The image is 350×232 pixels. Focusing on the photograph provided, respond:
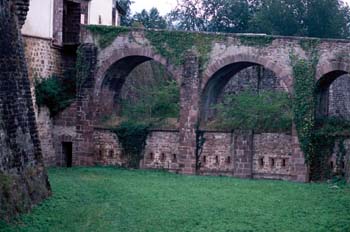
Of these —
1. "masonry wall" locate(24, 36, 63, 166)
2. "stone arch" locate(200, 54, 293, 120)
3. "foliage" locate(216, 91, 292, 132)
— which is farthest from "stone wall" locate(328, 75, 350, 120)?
"masonry wall" locate(24, 36, 63, 166)

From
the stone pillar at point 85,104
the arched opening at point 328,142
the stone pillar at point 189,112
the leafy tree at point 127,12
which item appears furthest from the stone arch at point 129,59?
the leafy tree at point 127,12

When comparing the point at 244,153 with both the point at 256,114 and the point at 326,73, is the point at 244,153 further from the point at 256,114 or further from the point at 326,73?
the point at 326,73

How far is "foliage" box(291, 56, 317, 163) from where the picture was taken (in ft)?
68.5

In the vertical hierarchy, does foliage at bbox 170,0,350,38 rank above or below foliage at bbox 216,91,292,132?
above

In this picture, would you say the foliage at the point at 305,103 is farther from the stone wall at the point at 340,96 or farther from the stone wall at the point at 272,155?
the stone wall at the point at 340,96

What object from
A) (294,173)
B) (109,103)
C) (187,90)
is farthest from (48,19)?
(294,173)

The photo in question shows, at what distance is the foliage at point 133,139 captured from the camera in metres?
22.6

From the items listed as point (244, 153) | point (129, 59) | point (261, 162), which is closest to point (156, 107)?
point (129, 59)

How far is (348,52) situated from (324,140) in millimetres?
A: 2853

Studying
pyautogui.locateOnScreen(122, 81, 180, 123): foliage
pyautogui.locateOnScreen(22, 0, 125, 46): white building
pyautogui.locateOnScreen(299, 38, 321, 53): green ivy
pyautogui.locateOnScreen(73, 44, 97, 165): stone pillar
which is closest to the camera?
pyautogui.locateOnScreen(299, 38, 321, 53): green ivy

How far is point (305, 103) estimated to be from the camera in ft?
68.8

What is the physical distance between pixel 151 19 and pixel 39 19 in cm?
2524

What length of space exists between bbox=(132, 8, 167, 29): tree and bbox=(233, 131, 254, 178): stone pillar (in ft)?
74.4

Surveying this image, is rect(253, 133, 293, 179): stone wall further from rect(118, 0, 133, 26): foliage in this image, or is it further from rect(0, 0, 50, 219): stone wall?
rect(118, 0, 133, 26): foliage
